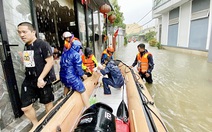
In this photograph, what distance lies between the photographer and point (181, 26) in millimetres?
13320

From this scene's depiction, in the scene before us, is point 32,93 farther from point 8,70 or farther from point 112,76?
point 112,76

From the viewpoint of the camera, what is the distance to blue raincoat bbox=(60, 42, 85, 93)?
1.94 m

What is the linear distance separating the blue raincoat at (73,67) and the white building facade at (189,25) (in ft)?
25.2

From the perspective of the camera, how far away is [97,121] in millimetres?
1124

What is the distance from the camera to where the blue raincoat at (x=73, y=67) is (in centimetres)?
194

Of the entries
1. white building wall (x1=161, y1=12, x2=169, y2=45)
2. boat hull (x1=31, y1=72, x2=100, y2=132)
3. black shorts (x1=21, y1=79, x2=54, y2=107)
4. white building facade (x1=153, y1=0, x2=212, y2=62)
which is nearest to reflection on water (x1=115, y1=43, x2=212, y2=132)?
boat hull (x1=31, y1=72, x2=100, y2=132)

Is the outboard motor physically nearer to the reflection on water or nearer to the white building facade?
the reflection on water

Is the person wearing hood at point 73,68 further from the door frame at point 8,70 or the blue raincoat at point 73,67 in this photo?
the door frame at point 8,70

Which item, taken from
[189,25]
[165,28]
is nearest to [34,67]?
[189,25]

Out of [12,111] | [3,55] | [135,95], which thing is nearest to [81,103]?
[135,95]

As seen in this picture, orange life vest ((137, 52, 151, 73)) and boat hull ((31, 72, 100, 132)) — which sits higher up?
orange life vest ((137, 52, 151, 73))

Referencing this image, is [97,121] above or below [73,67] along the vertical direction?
below

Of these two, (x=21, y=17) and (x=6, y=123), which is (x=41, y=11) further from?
(x=6, y=123)

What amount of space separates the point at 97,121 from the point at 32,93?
3.01ft
